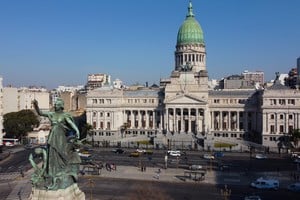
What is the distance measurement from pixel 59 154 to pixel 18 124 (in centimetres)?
10165

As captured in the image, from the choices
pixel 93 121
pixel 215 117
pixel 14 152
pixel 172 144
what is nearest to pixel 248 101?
pixel 215 117

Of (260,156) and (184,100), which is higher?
(184,100)

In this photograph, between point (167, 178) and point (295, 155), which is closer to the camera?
point (167, 178)

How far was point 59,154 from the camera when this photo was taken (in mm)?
23094

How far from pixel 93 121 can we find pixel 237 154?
54210mm

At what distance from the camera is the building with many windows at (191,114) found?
372ft

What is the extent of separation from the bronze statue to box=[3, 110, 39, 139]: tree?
3970 inches

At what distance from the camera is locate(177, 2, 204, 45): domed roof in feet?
506

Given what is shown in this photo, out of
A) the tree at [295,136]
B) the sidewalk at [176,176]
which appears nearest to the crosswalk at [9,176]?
the sidewalk at [176,176]

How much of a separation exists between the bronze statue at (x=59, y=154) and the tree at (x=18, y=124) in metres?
101

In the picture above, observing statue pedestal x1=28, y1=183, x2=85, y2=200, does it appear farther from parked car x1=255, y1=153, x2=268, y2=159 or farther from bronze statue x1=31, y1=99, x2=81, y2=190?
parked car x1=255, y1=153, x2=268, y2=159

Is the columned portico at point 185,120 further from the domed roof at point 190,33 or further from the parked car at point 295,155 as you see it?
the domed roof at point 190,33

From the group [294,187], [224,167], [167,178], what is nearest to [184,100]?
[224,167]

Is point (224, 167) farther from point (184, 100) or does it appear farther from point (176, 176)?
point (184, 100)
